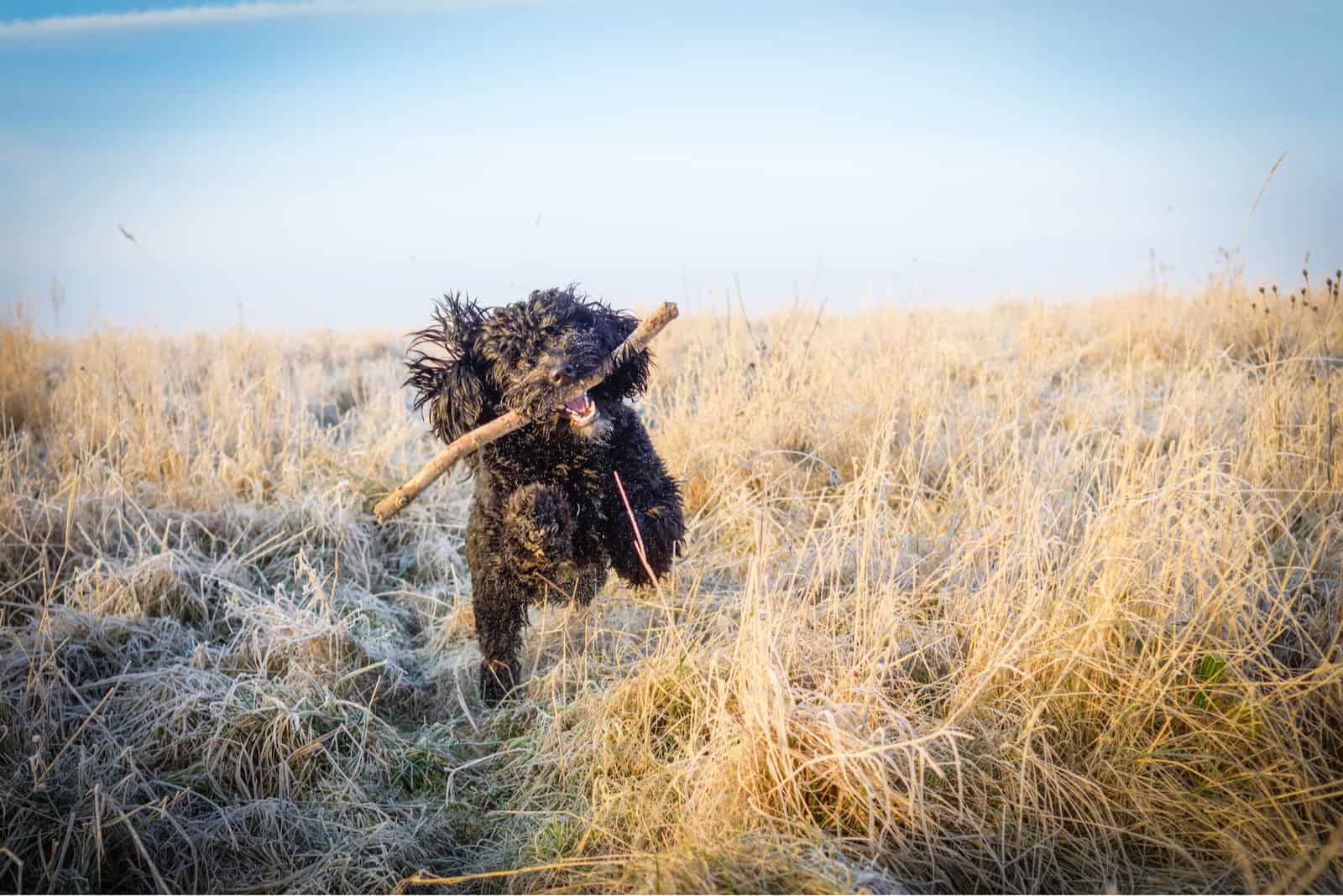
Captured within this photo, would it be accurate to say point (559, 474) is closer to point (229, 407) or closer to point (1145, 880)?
point (1145, 880)

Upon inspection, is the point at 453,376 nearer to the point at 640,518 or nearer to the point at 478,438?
the point at 478,438

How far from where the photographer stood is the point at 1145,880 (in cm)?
211

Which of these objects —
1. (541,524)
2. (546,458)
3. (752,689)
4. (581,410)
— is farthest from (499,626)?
(752,689)

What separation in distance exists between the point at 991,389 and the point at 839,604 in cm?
450

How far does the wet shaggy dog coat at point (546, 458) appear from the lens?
3.17 meters

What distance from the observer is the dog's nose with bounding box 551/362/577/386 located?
3.06 m

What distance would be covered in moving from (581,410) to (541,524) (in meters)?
0.51

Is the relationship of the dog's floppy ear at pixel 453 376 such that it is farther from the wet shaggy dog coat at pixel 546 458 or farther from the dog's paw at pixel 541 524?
the dog's paw at pixel 541 524

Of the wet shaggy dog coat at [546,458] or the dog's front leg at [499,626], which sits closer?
the wet shaggy dog coat at [546,458]

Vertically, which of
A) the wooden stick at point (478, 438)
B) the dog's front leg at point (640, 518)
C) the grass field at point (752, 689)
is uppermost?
the wooden stick at point (478, 438)

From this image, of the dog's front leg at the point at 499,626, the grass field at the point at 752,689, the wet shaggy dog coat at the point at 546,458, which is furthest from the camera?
the dog's front leg at the point at 499,626

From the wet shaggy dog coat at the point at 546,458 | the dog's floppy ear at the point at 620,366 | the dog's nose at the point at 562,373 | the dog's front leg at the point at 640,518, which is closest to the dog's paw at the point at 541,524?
the wet shaggy dog coat at the point at 546,458

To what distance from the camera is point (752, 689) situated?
92.6 inches

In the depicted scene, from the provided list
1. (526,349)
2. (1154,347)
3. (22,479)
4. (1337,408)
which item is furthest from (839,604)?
(1154,347)
